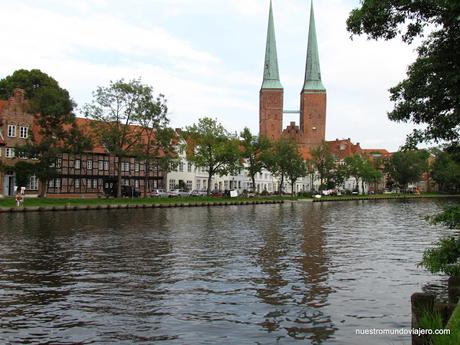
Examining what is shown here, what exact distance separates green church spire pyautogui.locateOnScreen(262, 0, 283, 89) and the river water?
136 metres

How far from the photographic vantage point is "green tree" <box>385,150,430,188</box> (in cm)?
15438

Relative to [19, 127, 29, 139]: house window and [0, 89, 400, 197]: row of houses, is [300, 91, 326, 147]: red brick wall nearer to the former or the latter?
[0, 89, 400, 197]: row of houses

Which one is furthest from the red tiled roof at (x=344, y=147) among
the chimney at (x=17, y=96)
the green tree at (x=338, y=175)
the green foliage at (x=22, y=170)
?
the green foliage at (x=22, y=170)

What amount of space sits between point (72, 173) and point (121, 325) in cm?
7305

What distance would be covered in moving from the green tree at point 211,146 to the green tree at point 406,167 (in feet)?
261

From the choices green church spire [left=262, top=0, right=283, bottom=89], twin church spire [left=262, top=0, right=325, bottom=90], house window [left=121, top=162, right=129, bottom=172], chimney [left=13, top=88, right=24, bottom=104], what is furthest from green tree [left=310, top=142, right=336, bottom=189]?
chimney [left=13, top=88, right=24, bottom=104]

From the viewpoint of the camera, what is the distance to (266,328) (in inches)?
454

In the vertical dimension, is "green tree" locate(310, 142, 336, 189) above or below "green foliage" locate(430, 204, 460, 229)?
above

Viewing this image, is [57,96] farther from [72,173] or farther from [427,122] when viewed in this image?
[427,122]

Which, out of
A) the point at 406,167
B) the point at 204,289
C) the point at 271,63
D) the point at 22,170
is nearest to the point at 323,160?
the point at 406,167

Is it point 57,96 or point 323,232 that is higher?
point 57,96

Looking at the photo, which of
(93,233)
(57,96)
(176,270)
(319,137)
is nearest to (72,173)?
(57,96)

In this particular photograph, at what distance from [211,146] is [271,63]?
262 feet

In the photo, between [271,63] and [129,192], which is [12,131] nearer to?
[129,192]
